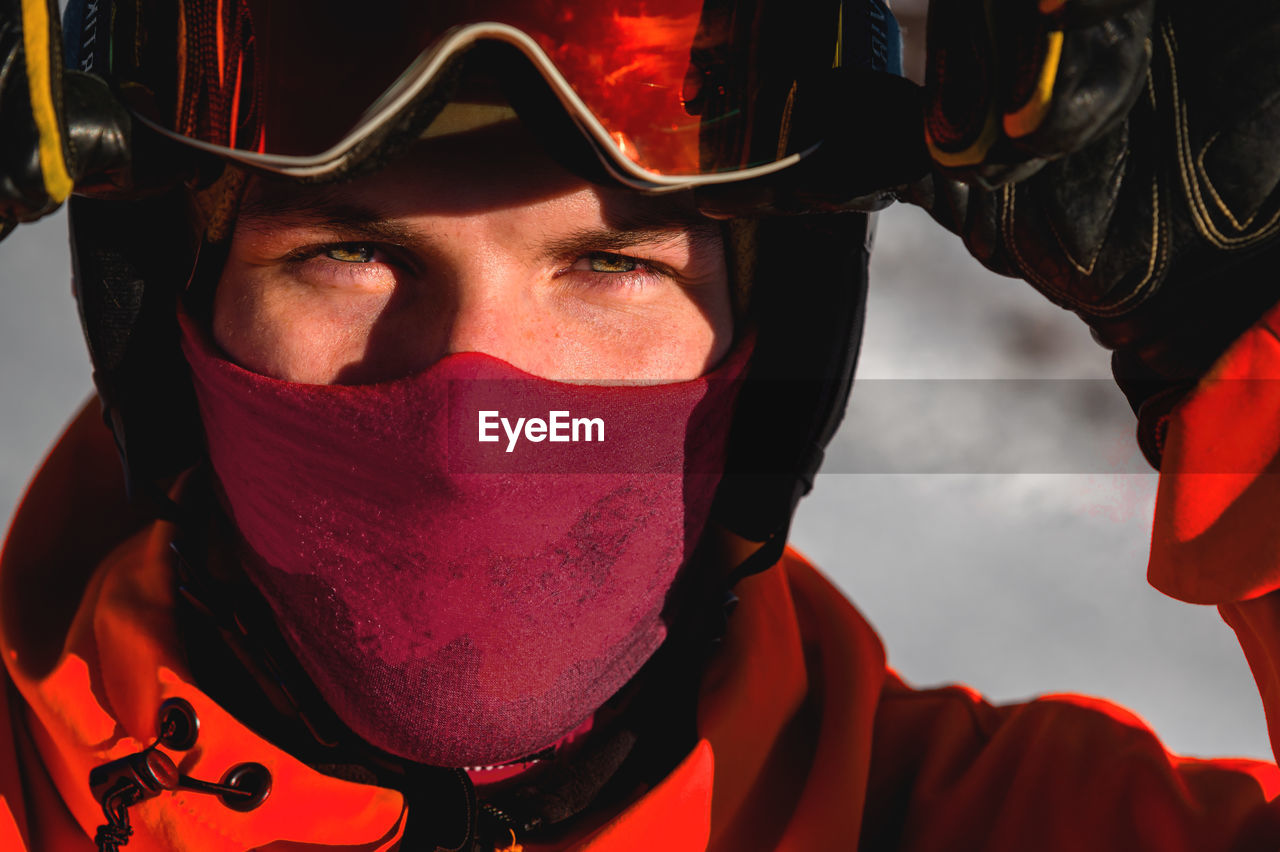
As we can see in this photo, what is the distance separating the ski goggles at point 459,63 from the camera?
1111 mm

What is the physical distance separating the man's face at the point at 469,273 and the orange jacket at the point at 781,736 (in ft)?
1.36

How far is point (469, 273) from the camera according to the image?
3.79 feet

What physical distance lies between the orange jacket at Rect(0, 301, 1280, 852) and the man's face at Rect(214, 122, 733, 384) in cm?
41

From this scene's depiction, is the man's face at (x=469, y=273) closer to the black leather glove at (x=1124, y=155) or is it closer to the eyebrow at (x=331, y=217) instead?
the eyebrow at (x=331, y=217)

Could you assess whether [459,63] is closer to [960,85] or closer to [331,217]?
[331,217]

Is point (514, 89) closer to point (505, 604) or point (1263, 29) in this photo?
point (505, 604)

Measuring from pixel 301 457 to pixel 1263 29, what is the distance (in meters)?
1.00

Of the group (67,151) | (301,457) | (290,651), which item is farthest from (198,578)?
(67,151)

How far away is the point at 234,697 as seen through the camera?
4.50 ft

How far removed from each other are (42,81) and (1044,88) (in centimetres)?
78

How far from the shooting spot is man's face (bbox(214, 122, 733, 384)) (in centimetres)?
115

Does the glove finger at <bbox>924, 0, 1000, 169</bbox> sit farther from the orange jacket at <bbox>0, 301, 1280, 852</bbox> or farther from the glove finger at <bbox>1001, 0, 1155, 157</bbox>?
the orange jacket at <bbox>0, 301, 1280, 852</bbox>

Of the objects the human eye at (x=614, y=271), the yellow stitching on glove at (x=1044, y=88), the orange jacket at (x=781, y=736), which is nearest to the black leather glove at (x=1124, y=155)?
the yellow stitching on glove at (x=1044, y=88)

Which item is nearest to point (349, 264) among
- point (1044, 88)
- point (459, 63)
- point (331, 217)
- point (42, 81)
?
point (331, 217)
